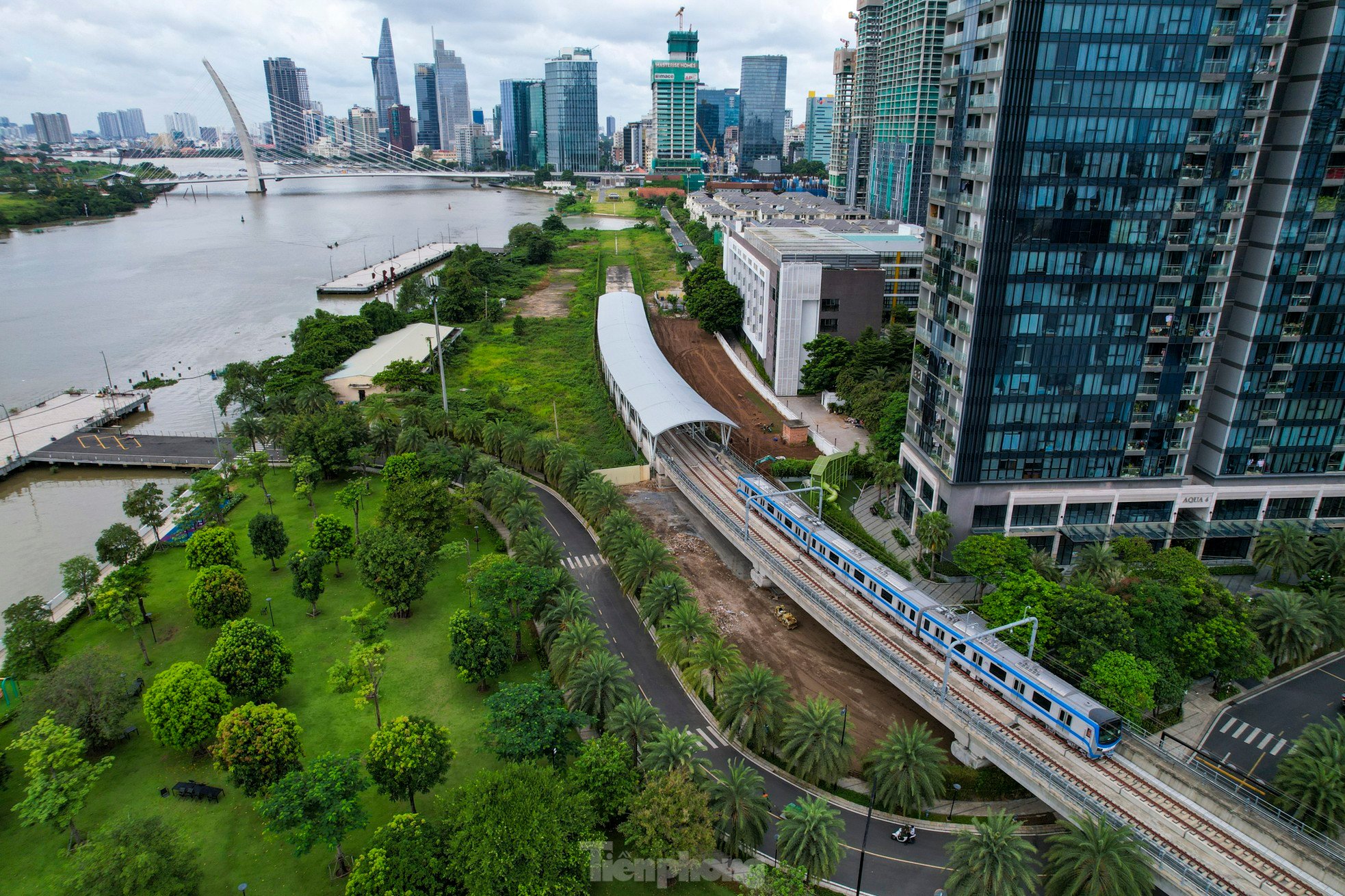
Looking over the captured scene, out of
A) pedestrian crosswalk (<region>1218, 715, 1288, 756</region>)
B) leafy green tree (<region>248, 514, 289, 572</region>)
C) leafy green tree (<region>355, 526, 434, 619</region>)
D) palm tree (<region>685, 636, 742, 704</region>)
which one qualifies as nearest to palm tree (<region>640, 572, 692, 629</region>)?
palm tree (<region>685, 636, 742, 704</region>)

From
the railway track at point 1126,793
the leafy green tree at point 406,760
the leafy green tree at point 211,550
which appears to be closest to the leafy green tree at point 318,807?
the leafy green tree at point 406,760

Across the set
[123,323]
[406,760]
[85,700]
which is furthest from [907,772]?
[123,323]

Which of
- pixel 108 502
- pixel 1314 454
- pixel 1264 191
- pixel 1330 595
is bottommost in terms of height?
pixel 108 502

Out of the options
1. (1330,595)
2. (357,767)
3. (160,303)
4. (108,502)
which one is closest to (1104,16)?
(1330,595)

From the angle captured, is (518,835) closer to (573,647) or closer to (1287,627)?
(573,647)

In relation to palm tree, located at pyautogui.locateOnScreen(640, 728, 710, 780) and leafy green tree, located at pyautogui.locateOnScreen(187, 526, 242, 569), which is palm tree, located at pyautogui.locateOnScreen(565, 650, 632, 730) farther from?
leafy green tree, located at pyautogui.locateOnScreen(187, 526, 242, 569)

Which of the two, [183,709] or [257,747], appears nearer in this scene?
[257,747]

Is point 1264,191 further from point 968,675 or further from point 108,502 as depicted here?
point 108,502
